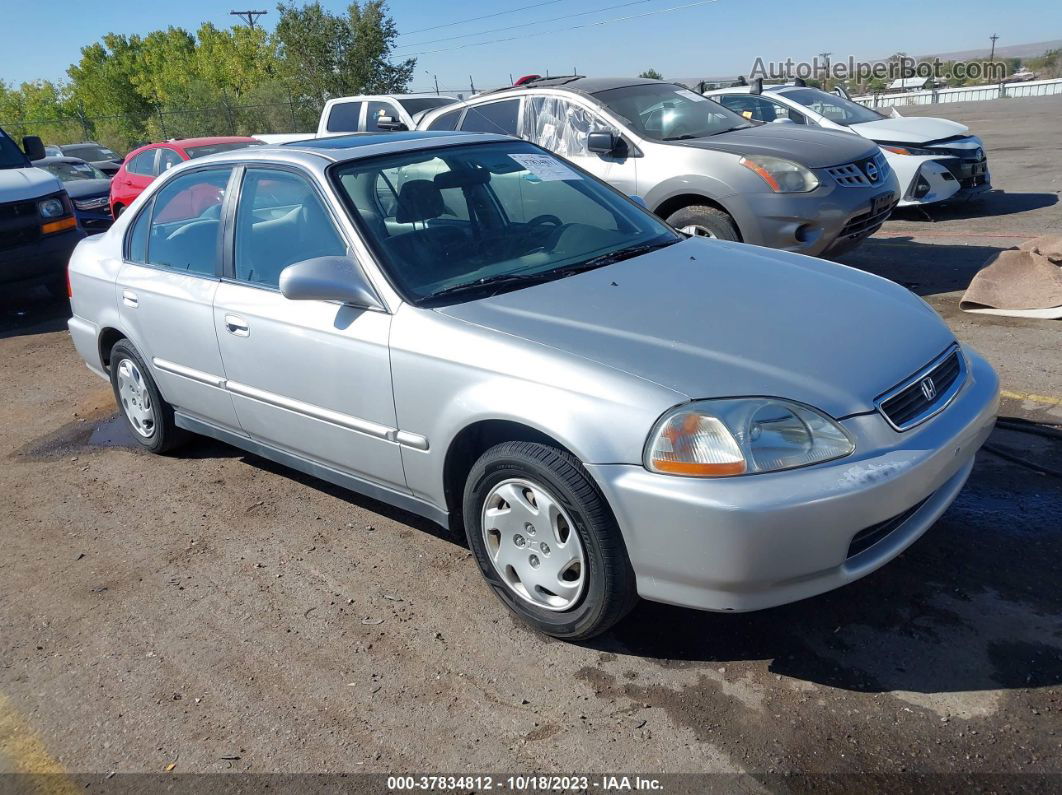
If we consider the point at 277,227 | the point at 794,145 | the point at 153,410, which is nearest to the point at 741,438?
the point at 277,227

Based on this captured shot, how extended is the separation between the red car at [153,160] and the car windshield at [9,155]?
1.94 m

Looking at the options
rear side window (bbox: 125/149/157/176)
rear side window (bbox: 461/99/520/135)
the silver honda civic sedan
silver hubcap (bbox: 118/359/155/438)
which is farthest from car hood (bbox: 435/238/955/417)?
rear side window (bbox: 125/149/157/176)

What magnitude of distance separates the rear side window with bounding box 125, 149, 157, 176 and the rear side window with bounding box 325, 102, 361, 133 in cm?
252

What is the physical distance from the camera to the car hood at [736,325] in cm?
286

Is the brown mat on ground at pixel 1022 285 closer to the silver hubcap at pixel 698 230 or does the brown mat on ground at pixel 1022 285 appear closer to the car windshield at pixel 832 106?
the silver hubcap at pixel 698 230

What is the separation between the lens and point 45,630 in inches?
144

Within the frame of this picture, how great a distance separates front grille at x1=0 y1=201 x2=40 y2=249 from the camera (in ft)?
30.8

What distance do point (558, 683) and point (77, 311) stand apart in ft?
13.2

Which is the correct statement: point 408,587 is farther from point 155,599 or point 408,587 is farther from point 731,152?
point 731,152

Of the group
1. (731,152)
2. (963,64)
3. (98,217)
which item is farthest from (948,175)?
(963,64)

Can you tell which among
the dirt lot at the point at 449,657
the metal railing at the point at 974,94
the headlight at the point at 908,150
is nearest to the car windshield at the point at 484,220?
the dirt lot at the point at 449,657

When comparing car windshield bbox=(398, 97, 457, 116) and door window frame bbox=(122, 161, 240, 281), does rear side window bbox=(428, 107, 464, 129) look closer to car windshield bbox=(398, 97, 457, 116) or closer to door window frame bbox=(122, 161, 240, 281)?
door window frame bbox=(122, 161, 240, 281)

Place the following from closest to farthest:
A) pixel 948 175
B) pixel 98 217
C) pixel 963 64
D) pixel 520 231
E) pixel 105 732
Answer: pixel 105 732, pixel 520 231, pixel 948 175, pixel 98 217, pixel 963 64

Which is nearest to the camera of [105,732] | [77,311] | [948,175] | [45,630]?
[105,732]
